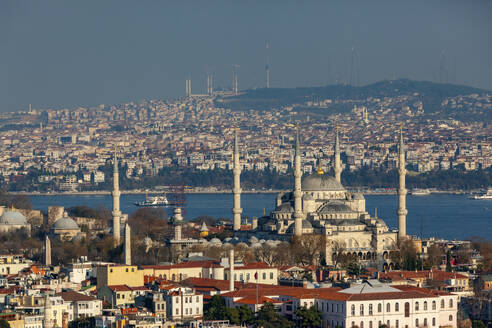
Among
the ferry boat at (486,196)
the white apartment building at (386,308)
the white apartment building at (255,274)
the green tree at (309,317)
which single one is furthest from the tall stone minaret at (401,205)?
the ferry boat at (486,196)

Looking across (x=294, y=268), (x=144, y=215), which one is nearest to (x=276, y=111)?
(x=144, y=215)

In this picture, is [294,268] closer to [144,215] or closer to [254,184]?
[144,215]

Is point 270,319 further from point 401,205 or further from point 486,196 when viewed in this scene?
point 486,196

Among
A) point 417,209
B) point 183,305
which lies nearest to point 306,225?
point 183,305

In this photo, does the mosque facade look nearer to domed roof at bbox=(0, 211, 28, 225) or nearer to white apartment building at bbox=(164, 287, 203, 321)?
domed roof at bbox=(0, 211, 28, 225)

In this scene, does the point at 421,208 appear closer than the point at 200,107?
Yes

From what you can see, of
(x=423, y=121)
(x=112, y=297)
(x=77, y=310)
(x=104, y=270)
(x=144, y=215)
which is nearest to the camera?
(x=77, y=310)

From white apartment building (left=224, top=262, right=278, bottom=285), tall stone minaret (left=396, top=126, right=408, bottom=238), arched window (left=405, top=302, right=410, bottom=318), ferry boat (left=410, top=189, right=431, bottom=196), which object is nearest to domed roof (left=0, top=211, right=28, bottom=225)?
tall stone minaret (left=396, top=126, right=408, bottom=238)
